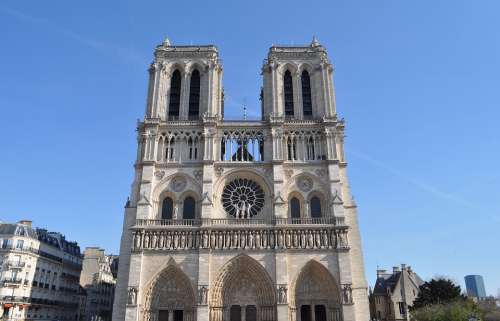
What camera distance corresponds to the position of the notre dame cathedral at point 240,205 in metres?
29.6

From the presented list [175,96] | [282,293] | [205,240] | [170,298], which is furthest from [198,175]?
[282,293]

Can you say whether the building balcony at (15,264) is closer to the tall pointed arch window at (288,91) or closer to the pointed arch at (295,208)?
the pointed arch at (295,208)

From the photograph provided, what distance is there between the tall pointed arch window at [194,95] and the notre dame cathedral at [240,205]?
0.33 feet

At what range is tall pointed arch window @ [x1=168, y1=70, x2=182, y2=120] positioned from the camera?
37.0 metres

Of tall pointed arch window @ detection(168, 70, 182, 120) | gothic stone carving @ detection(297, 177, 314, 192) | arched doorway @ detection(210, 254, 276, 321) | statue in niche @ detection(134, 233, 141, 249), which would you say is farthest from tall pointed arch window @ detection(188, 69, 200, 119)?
arched doorway @ detection(210, 254, 276, 321)

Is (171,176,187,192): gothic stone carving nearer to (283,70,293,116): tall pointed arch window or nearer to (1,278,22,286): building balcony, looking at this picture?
(283,70,293,116): tall pointed arch window

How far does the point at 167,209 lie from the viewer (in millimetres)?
33219

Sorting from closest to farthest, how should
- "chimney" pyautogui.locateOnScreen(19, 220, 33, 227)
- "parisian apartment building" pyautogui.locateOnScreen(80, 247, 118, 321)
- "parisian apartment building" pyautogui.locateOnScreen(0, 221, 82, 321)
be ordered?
"parisian apartment building" pyautogui.locateOnScreen(0, 221, 82, 321)
"chimney" pyautogui.locateOnScreen(19, 220, 33, 227)
"parisian apartment building" pyautogui.locateOnScreen(80, 247, 118, 321)

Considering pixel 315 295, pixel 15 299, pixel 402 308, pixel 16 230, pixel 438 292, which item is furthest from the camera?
pixel 402 308

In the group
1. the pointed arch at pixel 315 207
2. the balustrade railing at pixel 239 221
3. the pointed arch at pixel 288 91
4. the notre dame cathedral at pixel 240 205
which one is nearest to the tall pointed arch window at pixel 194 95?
the notre dame cathedral at pixel 240 205

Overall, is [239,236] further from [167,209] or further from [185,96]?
[185,96]

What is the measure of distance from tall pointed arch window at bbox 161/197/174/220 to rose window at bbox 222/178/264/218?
13.7ft

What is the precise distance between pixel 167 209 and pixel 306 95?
633 inches

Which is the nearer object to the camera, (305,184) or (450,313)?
(450,313)
